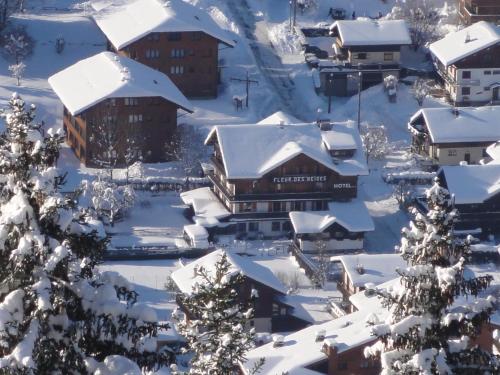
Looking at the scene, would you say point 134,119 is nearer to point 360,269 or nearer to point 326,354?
point 360,269

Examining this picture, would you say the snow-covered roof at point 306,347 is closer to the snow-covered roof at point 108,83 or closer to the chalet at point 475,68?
the snow-covered roof at point 108,83

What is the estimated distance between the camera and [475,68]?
5384 centimetres

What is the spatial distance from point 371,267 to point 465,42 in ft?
64.5

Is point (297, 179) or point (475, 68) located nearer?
point (297, 179)

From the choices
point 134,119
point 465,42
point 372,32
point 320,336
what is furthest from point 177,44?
point 320,336

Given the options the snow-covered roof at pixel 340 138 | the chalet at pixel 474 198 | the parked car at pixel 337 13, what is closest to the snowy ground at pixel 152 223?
the snow-covered roof at pixel 340 138

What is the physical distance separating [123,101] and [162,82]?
236 cm

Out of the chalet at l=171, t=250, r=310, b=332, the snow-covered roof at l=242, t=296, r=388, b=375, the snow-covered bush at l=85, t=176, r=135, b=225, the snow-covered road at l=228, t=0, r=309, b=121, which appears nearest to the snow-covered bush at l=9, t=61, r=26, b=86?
the snow-covered road at l=228, t=0, r=309, b=121

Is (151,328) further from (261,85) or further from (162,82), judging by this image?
(261,85)

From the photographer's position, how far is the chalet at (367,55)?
5528 centimetres

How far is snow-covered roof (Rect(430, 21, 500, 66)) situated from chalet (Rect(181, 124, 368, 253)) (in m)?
11.2

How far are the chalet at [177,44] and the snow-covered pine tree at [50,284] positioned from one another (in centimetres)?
4396

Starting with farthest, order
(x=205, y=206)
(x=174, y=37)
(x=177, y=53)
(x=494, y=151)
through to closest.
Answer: (x=177, y=53) → (x=174, y=37) → (x=494, y=151) → (x=205, y=206)

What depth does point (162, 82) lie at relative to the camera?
1961 inches
